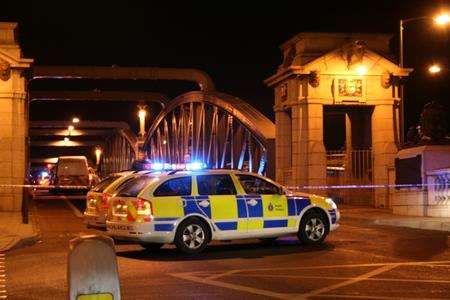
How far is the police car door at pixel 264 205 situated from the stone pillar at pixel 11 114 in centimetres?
1484

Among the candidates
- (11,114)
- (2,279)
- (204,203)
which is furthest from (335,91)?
(2,279)

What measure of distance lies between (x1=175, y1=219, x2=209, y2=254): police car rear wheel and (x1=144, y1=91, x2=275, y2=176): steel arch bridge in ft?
62.9

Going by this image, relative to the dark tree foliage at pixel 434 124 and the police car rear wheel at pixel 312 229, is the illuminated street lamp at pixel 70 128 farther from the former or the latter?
the police car rear wheel at pixel 312 229

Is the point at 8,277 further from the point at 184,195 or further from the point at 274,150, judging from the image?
the point at 274,150

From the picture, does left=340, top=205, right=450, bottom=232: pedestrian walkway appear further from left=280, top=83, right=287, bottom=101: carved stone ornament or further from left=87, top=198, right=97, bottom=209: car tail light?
left=87, top=198, right=97, bottom=209: car tail light

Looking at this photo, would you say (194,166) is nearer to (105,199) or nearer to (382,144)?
(105,199)

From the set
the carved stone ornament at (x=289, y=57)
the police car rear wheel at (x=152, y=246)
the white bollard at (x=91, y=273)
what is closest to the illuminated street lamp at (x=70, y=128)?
the carved stone ornament at (x=289, y=57)

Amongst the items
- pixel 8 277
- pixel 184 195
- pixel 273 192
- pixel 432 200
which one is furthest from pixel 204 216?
pixel 432 200

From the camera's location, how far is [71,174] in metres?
46.8

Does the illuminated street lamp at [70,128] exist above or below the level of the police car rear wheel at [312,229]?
above

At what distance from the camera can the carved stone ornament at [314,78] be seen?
92.3ft

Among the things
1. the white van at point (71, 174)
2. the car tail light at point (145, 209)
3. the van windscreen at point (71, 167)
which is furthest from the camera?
the van windscreen at point (71, 167)

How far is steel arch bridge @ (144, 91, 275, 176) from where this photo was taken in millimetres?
35312

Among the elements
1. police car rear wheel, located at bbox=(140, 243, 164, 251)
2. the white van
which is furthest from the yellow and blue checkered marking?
the white van
